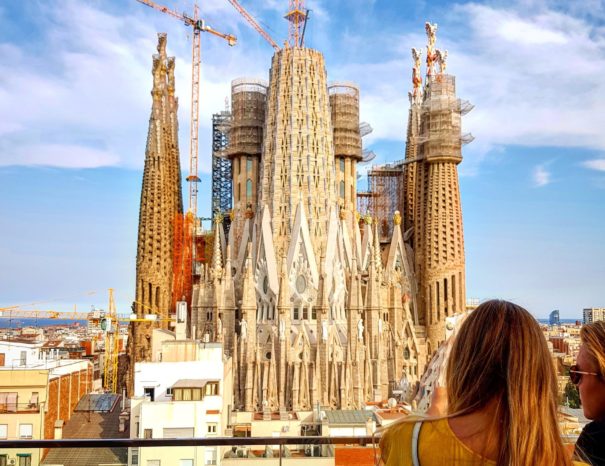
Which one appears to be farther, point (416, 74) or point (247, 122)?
point (416, 74)

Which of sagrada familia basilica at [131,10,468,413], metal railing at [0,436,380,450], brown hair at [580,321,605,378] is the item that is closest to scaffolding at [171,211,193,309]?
sagrada familia basilica at [131,10,468,413]

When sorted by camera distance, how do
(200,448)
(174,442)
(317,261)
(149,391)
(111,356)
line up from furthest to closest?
1. (111,356)
2. (317,261)
3. (149,391)
4. (200,448)
5. (174,442)

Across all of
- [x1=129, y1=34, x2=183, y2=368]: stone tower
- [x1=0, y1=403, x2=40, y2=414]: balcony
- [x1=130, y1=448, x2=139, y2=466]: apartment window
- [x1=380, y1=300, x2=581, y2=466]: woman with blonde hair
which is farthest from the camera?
[x1=129, y1=34, x2=183, y2=368]: stone tower

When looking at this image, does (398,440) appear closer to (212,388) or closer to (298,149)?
(212,388)

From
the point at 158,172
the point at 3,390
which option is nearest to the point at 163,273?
the point at 158,172

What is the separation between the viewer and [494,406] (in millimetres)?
2230

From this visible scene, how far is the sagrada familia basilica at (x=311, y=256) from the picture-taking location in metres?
33.5

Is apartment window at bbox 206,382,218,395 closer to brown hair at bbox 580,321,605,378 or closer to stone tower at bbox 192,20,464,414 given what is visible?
stone tower at bbox 192,20,464,414

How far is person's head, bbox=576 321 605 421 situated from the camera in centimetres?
267

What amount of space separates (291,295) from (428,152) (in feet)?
39.0

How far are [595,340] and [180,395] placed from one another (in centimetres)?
1688

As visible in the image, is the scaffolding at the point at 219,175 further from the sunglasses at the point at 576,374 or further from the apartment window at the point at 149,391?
the sunglasses at the point at 576,374

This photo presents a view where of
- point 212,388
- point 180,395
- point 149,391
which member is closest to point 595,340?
point 180,395

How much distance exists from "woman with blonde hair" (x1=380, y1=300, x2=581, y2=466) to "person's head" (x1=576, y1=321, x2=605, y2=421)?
1.72 ft
